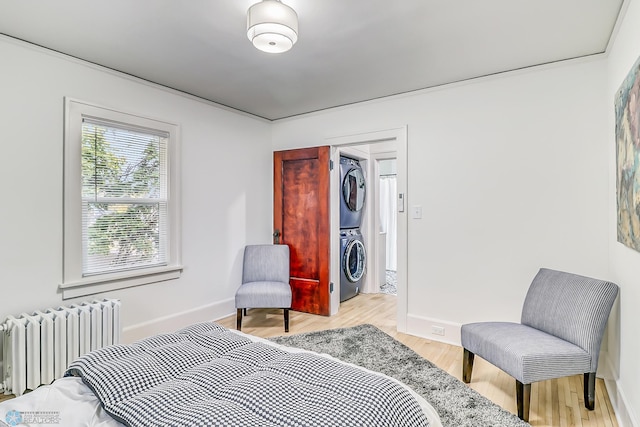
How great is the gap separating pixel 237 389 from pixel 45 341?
1930mm

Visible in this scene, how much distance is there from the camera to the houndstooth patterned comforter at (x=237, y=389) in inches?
40.6

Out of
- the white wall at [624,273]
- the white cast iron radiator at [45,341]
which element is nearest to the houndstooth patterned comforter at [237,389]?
the white cast iron radiator at [45,341]

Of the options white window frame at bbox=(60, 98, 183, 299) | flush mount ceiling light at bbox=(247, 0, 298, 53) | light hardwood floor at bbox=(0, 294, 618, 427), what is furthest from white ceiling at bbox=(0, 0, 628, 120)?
light hardwood floor at bbox=(0, 294, 618, 427)

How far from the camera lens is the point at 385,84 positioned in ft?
10.6

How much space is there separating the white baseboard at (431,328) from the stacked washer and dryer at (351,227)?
4.35 ft

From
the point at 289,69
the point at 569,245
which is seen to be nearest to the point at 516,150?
the point at 569,245

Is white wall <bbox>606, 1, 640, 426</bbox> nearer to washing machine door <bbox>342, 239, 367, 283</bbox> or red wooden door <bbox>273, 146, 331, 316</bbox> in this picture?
red wooden door <bbox>273, 146, 331, 316</bbox>

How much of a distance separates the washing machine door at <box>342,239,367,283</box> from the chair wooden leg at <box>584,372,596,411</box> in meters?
2.79

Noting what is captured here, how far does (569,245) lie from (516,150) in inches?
33.5

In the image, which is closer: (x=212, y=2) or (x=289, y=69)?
(x=212, y=2)

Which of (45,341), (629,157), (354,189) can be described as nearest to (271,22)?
(629,157)

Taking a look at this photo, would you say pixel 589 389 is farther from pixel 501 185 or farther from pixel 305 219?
pixel 305 219

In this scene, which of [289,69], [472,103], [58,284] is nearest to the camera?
[58,284]

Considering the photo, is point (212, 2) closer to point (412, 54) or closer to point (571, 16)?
point (412, 54)
